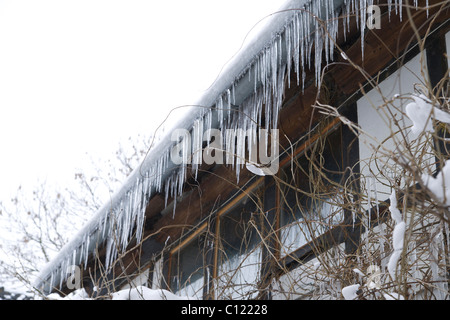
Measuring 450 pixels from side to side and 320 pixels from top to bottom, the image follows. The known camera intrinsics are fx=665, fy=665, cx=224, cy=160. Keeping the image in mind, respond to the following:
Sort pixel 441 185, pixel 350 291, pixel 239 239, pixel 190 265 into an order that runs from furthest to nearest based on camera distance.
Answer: pixel 190 265 < pixel 239 239 < pixel 350 291 < pixel 441 185

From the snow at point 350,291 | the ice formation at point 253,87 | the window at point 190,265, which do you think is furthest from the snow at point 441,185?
the window at point 190,265

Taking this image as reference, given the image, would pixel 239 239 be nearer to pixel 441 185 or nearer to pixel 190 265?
pixel 190 265

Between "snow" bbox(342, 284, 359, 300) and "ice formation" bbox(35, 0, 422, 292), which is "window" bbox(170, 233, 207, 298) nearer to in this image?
"ice formation" bbox(35, 0, 422, 292)

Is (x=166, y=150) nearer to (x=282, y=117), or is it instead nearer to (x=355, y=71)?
(x=282, y=117)

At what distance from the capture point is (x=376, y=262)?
99.2 inches

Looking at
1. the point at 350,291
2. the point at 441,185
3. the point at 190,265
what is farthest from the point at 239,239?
the point at 441,185

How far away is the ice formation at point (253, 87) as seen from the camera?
3.30 metres

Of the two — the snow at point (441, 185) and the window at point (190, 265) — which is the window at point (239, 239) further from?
the snow at point (441, 185)

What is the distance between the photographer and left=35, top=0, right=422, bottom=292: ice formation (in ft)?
10.8


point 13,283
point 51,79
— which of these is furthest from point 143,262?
point 51,79

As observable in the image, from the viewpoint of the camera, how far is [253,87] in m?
3.68

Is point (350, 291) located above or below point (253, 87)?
below

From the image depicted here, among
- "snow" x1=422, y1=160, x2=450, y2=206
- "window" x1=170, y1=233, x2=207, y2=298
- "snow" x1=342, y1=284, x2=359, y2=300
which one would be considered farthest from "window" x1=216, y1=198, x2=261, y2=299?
"snow" x1=422, y1=160, x2=450, y2=206
